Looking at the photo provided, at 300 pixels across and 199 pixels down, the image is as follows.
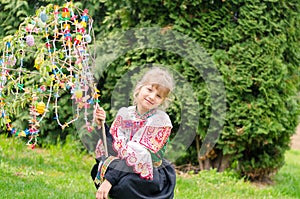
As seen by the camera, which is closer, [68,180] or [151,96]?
[151,96]

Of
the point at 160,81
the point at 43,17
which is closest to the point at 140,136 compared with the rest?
the point at 160,81

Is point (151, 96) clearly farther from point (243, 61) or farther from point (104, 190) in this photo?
point (243, 61)

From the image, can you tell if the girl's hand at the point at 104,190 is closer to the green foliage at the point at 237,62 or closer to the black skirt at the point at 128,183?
the black skirt at the point at 128,183

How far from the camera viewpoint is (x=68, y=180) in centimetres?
488

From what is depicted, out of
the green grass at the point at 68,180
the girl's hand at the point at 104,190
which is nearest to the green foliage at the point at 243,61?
the green grass at the point at 68,180

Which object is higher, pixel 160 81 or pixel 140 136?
pixel 160 81

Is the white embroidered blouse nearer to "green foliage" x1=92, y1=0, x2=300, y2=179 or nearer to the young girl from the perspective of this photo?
the young girl

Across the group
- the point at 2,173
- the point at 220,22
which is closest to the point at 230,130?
the point at 220,22

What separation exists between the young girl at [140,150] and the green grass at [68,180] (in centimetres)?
111

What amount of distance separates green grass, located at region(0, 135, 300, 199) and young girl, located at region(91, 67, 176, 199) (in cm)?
111

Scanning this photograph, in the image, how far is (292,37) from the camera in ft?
19.7

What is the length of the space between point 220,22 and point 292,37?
90 cm

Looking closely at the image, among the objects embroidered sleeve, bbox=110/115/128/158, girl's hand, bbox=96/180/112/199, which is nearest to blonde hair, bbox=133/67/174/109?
embroidered sleeve, bbox=110/115/128/158

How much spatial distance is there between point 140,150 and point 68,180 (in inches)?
77.9
